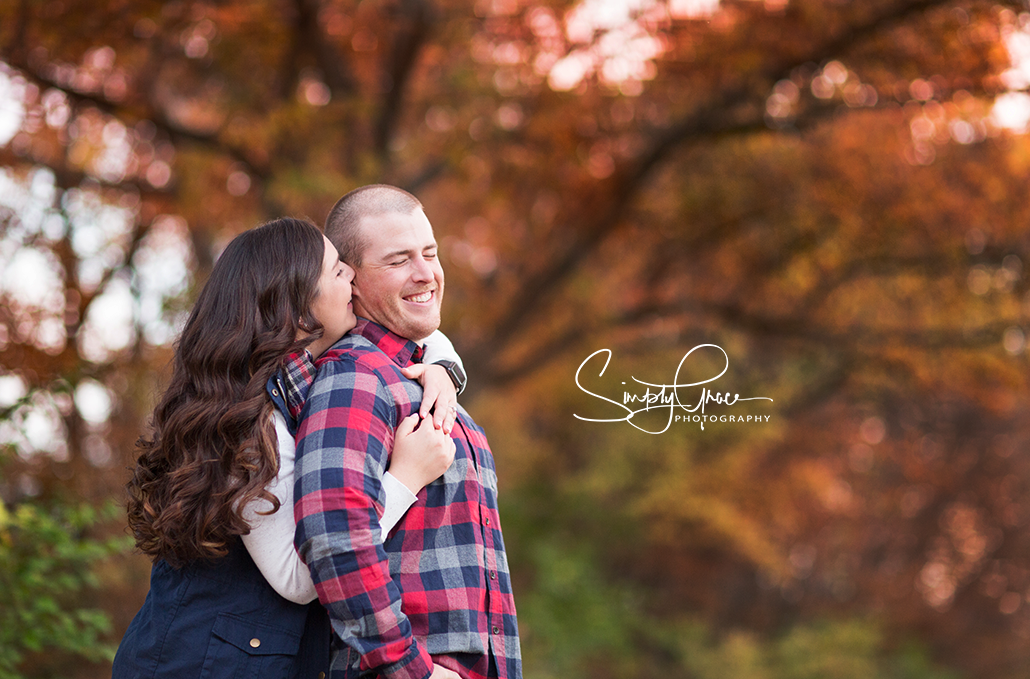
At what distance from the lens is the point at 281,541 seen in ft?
6.55

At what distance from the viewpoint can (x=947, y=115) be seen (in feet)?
23.7

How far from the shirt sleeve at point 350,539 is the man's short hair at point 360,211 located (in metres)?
0.53

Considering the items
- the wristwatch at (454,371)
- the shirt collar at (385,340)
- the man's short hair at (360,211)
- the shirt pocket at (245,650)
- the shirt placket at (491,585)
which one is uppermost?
the man's short hair at (360,211)

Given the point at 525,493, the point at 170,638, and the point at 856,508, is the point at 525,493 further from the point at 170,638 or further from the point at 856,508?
the point at 170,638

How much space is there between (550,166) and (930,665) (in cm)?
993

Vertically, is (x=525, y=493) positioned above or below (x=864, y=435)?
below

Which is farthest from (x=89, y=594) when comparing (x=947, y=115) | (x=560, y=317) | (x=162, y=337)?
(x=947, y=115)

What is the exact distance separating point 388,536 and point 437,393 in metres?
Answer: 0.38

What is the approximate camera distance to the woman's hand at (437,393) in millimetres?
2201

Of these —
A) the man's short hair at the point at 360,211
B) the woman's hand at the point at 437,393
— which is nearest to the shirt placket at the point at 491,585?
the woman's hand at the point at 437,393

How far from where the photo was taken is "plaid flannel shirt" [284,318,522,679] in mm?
1886

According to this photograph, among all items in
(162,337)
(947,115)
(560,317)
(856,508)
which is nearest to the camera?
(162,337)
